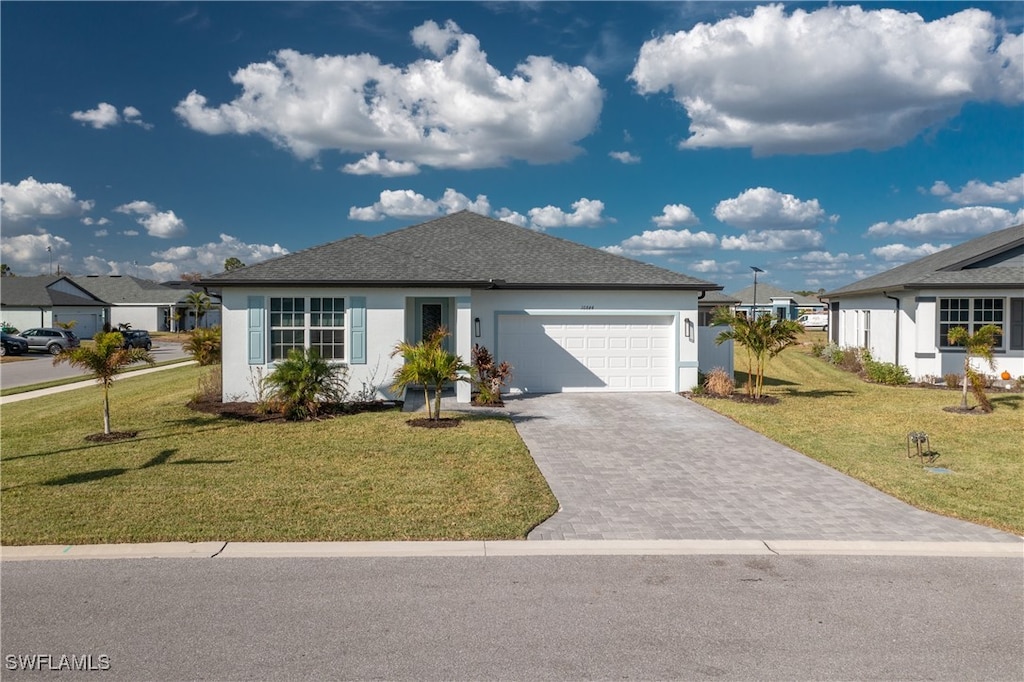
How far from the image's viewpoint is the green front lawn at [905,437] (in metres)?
8.90

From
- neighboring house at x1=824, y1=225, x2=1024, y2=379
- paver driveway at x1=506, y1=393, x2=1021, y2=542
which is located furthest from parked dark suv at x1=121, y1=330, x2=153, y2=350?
neighboring house at x1=824, y1=225, x2=1024, y2=379

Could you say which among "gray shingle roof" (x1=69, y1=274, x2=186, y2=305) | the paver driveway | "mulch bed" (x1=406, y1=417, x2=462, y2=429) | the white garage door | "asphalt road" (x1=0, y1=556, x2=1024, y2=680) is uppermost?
"gray shingle roof" (x1=69, y1=274, x2=186, y2=305)

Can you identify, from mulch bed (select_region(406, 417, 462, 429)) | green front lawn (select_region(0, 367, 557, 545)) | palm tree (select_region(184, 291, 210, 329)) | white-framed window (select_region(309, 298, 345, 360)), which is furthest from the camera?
palm tree (select_region(184, 291, 210, 329))

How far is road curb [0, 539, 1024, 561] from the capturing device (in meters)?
6.66

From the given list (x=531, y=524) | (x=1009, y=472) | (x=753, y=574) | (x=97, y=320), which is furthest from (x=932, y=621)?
(x=97, y=320)

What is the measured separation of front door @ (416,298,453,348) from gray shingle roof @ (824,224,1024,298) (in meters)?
14.2

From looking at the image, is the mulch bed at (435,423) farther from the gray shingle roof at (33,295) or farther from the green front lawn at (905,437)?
the gray shingle roof at (33,295)

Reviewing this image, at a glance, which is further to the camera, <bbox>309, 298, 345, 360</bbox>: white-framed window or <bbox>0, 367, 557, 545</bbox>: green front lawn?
<bbox>309, 298, 345, 360</bbox>: white-framed window

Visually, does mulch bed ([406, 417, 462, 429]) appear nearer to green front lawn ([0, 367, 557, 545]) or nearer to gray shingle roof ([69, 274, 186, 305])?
green front lawn ([0, 367, 557, 545])

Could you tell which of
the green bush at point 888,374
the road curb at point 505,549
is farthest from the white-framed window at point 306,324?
the green bush at point 888,374

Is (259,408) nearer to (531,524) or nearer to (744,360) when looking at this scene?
(531,524)

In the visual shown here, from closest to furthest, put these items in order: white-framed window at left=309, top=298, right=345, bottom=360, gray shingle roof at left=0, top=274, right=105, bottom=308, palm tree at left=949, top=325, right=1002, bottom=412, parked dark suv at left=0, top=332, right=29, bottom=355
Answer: palm tree at left=949, top=325, right=1002, bottom=412, white-framed window at left=309, top=298, right=345, bottom=360, parked dark suv at left=0, top=332, right=29, bottom=355, gray shingle roof at left=0, top=274, right=105, bottom=308

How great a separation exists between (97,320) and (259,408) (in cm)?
4662

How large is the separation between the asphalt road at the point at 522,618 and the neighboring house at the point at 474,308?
33.9ft
